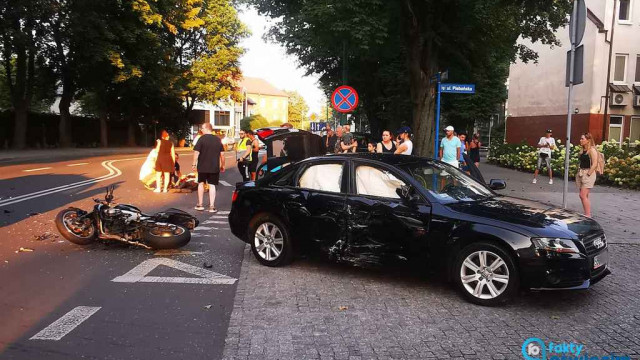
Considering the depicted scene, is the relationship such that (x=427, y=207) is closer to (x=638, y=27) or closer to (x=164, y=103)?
(x=638, y=27)

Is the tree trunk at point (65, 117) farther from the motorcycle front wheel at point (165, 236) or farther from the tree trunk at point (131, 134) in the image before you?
the motorcycle front wheel at point (165, 236)

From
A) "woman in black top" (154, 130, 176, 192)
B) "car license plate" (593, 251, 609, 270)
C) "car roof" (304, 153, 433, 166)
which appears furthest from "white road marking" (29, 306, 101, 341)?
"woman in black top" (154, 130, 176, 192)

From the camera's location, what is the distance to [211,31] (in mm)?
48844

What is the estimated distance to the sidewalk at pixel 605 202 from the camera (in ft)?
29.0

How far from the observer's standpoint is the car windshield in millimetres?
5406

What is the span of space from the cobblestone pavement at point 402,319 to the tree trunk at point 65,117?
109 ft

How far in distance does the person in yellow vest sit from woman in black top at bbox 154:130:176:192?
1.89 m

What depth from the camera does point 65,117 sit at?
113 ft

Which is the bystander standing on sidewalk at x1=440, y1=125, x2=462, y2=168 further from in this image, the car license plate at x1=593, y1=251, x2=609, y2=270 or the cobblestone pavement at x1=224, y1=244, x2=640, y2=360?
the car license plate at x1=593, y1=251, x2=609, y2=270

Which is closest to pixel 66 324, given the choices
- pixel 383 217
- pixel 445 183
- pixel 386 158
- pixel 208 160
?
pixel 383 217

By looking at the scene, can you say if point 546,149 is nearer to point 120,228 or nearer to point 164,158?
point 164,158

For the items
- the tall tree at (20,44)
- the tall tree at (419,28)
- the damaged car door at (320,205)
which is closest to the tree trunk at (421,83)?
the tall tree at (419,28)

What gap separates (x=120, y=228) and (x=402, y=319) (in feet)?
13.9

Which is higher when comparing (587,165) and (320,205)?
(587,165)
